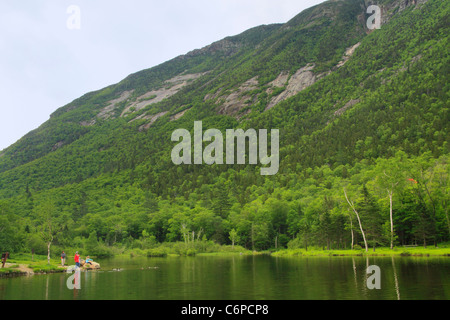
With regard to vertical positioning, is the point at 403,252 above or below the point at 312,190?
below

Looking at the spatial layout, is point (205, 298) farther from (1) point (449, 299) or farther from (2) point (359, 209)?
(2) point (359, 209)

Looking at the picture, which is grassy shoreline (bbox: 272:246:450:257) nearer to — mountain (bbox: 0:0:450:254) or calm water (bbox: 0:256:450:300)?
→ mountain (bbox: 0:0:450:254)

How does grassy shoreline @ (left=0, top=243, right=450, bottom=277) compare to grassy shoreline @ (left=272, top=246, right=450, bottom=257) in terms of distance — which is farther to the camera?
grassy shoreline @ (left=272, top=246, right=450, bottom=257)

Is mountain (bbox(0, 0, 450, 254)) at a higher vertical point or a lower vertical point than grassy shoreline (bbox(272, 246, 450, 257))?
higher

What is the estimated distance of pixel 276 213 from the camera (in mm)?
115125

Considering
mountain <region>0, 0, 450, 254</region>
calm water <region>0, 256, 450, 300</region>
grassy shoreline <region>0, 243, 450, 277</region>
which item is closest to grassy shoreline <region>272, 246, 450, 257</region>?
grassy shoreline <region>0, 243, 450, 277</region>

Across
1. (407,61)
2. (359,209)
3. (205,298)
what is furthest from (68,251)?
(407,61)

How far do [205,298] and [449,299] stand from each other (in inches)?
544

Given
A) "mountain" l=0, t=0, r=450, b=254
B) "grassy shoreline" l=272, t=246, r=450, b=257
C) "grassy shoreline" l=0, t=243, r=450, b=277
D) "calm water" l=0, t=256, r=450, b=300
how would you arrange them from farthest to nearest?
"mountain" l=0, t=0, r=450, b=254, "grassy shoreline" l=272, t=246, r=450, b=257, "grassy shoreline" l=0, t=243, r=450, b=277, "calm water" l=0, t=256, r=450, b=300

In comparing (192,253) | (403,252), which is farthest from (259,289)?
(192,253)

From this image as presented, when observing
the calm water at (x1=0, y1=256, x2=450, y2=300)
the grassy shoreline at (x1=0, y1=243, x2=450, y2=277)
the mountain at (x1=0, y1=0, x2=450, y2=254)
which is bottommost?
the grassy shoreline at (x1=0, y1=243, x2=450, y2=277)

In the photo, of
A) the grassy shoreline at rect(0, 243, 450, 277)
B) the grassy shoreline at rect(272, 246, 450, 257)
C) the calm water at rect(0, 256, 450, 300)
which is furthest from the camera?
the grassy shoreline at rect(272, 246, 450, 257)

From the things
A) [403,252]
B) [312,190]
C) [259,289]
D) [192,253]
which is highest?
[312,190]

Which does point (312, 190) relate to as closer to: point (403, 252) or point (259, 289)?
point (403, 252)
